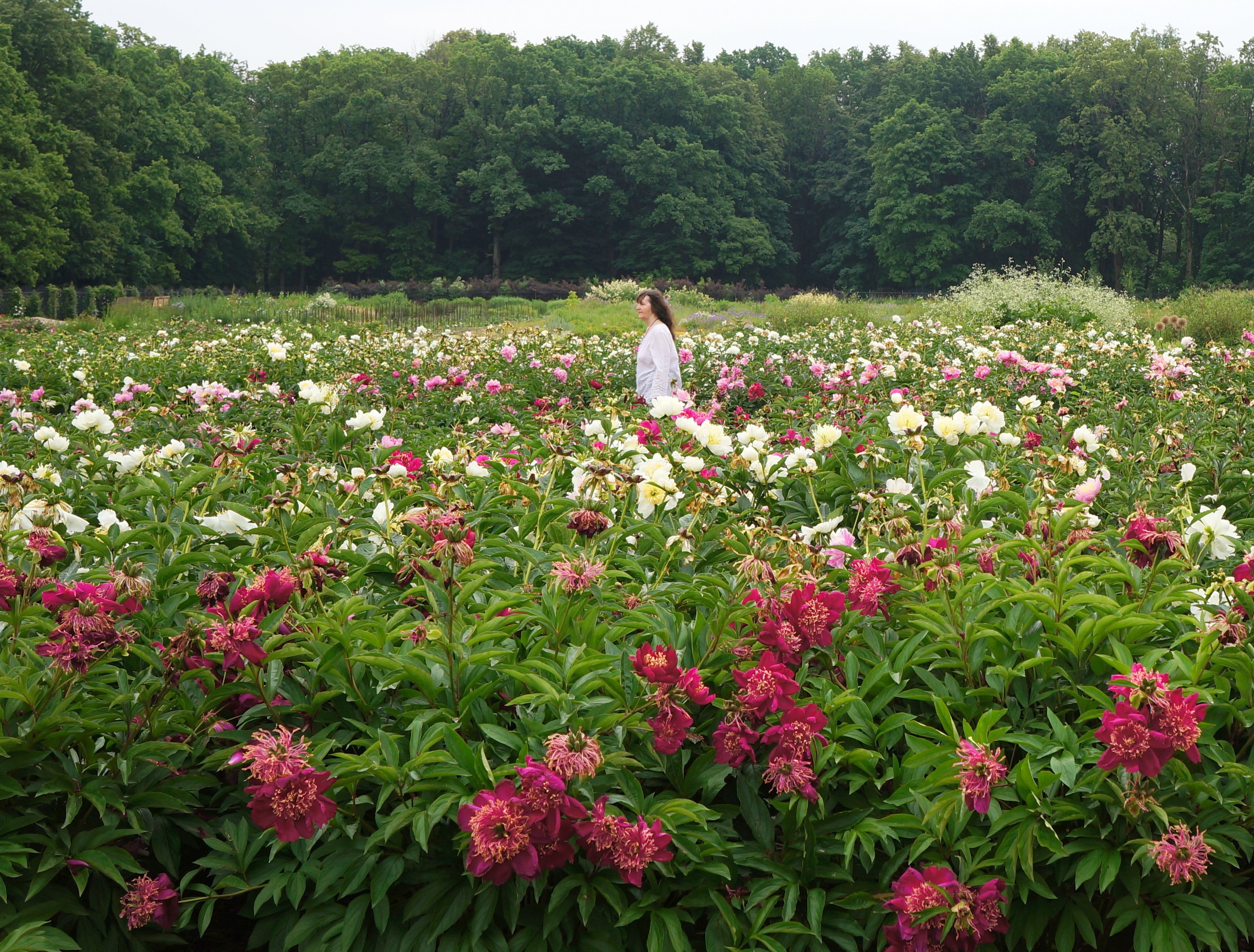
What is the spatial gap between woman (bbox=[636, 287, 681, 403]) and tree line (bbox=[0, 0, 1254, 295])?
3764cm

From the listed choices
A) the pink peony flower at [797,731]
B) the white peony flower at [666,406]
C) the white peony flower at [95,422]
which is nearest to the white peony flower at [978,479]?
the white peony flower at [666,406]

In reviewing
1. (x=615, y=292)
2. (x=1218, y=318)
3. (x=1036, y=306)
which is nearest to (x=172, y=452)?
(x=1218, y=318)

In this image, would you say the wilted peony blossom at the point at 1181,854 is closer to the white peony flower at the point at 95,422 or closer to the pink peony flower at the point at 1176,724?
the pink peony flower at the point at 1176,724

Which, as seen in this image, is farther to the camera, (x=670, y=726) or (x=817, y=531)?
(x=817, y=531)

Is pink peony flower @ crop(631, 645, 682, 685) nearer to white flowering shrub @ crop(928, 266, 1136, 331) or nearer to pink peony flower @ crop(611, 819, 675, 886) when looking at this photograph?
pink peony flower @ crop(611, 819, 675, 886)

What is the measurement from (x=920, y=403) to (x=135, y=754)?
4.03 metres

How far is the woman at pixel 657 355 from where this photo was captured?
23.4ft

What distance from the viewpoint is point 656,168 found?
47344 mm

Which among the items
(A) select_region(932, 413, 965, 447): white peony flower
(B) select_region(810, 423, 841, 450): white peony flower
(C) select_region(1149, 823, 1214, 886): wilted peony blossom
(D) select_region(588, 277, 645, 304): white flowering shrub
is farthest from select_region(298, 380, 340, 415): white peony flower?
(D) select_region(588, 277, 645, 304): white flowering shrub

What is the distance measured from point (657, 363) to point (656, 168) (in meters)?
42.7

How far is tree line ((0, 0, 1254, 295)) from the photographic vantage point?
4297 cm

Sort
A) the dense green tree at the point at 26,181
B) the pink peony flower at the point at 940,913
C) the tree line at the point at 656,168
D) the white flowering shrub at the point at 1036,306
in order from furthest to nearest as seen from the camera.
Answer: the tree line at the point at 656,168
the dense green tree at the point at 26,181
the white flowering shrub at the point at 1036,306
the pink peony flower at the point at 940,913

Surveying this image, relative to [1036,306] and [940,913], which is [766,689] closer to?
[940,913]

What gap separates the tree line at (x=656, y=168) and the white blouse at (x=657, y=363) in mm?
37826
